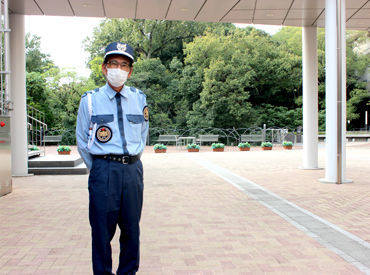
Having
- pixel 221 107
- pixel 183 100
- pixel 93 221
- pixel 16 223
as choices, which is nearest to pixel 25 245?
pixel 16 223

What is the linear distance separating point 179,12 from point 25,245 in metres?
8.11

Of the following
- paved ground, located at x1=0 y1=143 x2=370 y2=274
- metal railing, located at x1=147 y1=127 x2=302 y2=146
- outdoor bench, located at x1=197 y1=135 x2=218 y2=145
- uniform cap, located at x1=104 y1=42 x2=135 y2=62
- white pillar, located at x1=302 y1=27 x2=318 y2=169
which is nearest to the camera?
uniform cap, located at x1=104 y1=42 x2=135 y2=62

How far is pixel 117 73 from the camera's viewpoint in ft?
9.71

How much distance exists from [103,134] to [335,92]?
7071 mm

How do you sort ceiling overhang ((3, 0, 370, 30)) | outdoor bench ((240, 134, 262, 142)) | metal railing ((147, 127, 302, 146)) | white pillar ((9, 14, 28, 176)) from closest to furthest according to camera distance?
1. ceiling overhang ((3, 0, 370, 30))
2. white pillar ((9, 14, 28, 176))
3. outdoor bench ((240, 134, 262, 142))
4. metal railing ((147, 127, 302, 146))

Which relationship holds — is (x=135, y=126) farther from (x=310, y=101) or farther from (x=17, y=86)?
(x=310, y=101)

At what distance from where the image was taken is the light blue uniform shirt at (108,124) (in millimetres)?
2889

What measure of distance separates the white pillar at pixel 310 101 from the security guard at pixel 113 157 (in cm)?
956

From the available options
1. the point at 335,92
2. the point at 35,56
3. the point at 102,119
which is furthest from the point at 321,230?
the point at 35,56

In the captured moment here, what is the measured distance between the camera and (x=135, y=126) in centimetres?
302

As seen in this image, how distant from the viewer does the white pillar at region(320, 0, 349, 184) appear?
342 inches

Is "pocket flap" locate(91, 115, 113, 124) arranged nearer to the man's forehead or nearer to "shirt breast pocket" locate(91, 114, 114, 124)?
"shirt breast pocket" locate(91, 114, 114, 124)

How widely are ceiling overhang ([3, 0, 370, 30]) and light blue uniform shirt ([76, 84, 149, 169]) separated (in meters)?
7.49

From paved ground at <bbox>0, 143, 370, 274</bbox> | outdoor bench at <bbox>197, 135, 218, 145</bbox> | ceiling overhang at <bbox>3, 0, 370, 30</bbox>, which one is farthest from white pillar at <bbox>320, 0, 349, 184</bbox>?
outdoor bench at <bbox>197, 135, 218, 145</bbox>
